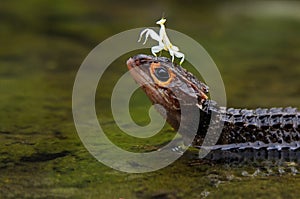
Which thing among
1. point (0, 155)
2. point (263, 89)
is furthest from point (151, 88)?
point (263, 89)

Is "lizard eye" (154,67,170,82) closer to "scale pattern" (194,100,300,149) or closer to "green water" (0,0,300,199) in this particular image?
"scale pattern" (194,100,300,149)

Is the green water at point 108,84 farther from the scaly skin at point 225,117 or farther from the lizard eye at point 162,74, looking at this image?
the lizard eye at point 162,74

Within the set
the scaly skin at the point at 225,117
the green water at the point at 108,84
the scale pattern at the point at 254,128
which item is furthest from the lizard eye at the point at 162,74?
the green water at the point at 108,84

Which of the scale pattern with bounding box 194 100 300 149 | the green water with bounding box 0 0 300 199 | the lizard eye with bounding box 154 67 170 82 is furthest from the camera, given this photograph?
the scale pattern with bounding box 194 100 300 149

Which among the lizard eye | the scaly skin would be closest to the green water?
the scaly skin

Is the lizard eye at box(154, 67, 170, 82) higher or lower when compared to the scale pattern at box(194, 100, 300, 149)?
higher
